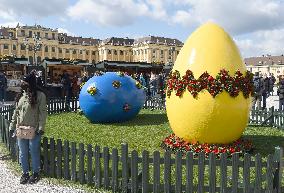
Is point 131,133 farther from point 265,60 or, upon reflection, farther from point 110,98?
point 265,60

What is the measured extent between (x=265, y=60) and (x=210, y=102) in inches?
5388

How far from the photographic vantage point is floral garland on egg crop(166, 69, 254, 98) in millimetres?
8555

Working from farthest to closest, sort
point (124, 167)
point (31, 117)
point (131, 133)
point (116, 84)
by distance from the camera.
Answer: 1. point (116, 84)
2. point (131, 133)
3. point (31, 117)
4. point (124, 167)

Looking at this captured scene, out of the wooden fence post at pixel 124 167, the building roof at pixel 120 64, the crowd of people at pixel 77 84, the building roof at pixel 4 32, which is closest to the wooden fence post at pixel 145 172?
the wooden fence post at pixel 124 167

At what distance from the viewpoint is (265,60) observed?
136625 mm

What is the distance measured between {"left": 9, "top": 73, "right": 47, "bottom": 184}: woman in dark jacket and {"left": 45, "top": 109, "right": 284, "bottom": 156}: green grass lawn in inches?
→ 122

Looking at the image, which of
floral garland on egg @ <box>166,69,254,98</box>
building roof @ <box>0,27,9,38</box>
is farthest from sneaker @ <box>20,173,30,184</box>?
building roof @ <box>0,27,9,38</box>

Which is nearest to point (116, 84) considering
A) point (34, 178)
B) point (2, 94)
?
point (34, 178)

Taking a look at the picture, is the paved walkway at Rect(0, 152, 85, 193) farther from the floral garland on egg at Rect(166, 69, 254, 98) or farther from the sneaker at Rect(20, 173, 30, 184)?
the floral garland on egg at Rect(166, 69, 254, 98)

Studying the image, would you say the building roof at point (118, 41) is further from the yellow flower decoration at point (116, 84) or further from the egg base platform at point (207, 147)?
the egg base platform at point (207, 147)

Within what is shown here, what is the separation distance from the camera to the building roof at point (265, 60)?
12950cm

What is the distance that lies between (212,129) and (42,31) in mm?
120946

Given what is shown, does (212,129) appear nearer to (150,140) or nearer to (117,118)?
(150,140)

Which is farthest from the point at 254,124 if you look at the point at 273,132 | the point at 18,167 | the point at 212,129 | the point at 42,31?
the point at 42,31
